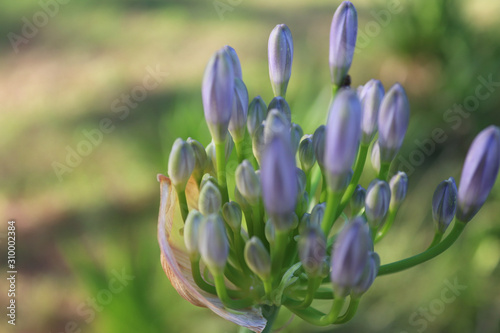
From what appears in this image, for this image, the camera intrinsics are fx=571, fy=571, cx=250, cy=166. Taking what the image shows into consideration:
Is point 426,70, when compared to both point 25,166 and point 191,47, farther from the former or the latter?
point 25,166

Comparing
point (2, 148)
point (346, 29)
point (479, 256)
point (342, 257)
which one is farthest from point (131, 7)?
point (342, 257)
